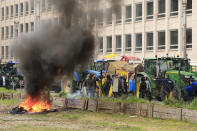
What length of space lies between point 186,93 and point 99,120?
15.7 feet

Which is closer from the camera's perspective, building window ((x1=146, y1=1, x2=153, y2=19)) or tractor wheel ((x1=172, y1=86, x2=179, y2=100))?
tractor wheel ((x1=172, y1=86, x2=179, y2=100))

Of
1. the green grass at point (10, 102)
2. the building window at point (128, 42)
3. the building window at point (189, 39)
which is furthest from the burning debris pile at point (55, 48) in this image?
the building window at point (128, 42)

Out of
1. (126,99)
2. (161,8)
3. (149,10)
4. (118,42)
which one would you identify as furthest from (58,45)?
(118,42)

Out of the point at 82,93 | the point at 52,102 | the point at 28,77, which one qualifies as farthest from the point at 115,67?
the point at 28,77

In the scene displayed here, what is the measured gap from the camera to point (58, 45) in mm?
15453

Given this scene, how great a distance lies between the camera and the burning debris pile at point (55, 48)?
50.8 ft

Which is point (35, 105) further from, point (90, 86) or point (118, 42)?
point (118, 42)

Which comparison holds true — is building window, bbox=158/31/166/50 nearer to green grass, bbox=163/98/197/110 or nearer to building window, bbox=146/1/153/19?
building window, bbox=146/1/153/19

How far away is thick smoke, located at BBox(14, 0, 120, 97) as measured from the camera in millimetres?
15461

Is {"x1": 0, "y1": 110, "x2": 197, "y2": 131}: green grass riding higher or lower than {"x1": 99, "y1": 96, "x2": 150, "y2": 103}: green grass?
lower

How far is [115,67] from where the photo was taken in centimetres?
2159

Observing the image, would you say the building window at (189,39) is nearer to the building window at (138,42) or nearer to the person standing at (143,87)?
the building window at (138,42)

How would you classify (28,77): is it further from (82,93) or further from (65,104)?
(82,93)

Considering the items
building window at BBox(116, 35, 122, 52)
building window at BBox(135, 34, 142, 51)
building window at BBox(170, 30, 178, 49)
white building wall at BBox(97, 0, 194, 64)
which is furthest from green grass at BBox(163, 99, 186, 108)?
building window at BBox(116, 35, 122, 52)
